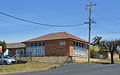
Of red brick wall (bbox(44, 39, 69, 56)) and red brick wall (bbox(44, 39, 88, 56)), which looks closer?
red brick wall (bbox(44, 39, 88, 56))

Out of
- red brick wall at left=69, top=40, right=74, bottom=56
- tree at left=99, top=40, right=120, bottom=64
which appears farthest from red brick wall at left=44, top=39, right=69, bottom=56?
tree at left=99, top=40, right=120, bottom=64

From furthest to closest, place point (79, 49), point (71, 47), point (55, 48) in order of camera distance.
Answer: point (79, 49)
point (55, 48)
point (71, 47)

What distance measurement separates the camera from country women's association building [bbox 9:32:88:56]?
135ft

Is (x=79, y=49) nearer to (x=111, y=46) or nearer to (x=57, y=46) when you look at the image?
(x=57, y=46)

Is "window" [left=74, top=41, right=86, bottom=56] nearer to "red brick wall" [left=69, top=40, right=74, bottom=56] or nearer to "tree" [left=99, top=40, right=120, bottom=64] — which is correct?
"red brick wall" [left=69, top=40, right=74, bottom=56]

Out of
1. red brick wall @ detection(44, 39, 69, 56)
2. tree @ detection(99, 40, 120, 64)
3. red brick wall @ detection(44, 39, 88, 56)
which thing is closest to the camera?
red brick wall @ detection(44, 39, 88, 56)

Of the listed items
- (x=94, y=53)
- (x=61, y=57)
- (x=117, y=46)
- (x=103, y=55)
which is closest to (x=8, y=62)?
(x=61, y=57)

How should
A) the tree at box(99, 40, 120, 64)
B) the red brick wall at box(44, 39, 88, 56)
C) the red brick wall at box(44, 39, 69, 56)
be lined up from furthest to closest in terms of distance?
the tree at box(99, 40, 120, 64), the red brick wall at box(44, 39, 69, 56), the red brick wall at box(44, 39, 88, 56)

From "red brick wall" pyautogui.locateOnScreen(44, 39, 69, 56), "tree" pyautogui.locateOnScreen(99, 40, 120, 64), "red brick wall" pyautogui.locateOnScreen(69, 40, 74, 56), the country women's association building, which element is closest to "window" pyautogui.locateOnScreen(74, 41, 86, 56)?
the country women's association building

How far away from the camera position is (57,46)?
42.2 metres

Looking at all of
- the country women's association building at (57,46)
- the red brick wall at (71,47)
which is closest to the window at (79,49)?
the country women's association building at (57,46)

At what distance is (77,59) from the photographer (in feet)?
131

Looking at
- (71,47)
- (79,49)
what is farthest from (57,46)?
(79,49)

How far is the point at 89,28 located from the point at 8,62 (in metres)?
16.3
